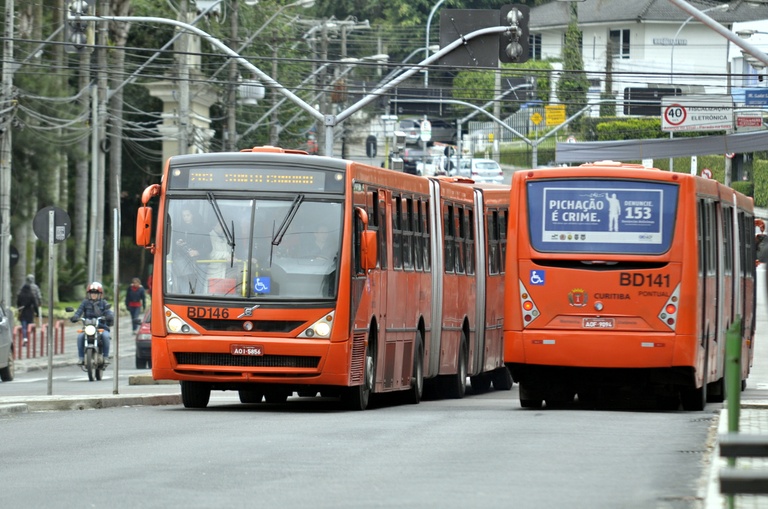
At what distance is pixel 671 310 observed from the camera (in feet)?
63.1

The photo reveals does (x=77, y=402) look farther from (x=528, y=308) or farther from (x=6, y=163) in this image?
(x=6, y=163)

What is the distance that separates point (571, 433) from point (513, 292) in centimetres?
444

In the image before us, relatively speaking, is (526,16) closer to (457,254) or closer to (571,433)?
(457,254)

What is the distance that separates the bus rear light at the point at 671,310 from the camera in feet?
63.1

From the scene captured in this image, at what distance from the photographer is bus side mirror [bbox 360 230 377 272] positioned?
1917cm

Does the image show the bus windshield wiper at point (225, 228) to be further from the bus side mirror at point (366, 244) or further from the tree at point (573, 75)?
the tree at point (573, 75)

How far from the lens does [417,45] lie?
357ft

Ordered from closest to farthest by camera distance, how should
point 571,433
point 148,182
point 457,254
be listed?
point 571,433
point 457,254
point 148,182

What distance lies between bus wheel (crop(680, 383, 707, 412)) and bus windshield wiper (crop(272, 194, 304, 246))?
4.91 metres

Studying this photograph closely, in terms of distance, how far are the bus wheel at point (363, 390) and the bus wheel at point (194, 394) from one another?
1602 millimetres

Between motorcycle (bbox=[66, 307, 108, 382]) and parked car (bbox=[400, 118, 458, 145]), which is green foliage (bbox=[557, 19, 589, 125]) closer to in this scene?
parked car (bbox=[400, 118, 458, 145])

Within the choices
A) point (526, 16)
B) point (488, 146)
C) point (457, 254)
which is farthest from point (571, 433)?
point (488, 146)

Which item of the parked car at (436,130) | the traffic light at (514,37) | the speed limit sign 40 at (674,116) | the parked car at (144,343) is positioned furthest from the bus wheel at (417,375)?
the parked car at (436,130)

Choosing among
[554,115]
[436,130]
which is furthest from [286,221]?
[436,130]
